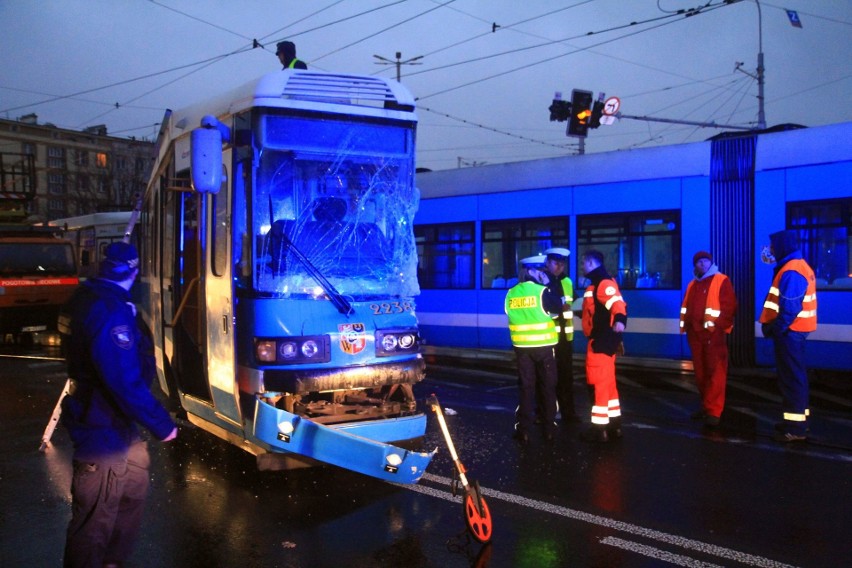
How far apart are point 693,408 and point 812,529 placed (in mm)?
4370

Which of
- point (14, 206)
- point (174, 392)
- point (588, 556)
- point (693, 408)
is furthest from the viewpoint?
point (14, 206)

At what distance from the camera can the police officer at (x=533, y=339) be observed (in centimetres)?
754

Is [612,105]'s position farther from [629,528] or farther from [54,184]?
[54,184]

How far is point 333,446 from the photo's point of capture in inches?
201

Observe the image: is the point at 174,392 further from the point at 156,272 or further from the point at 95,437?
the point at 95,437

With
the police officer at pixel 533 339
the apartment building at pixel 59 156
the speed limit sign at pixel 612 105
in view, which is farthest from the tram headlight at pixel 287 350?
the apartment building at pixel 59 156

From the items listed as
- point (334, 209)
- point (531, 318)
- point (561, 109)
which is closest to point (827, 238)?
point (531, 318)

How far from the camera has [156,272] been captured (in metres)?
7.75

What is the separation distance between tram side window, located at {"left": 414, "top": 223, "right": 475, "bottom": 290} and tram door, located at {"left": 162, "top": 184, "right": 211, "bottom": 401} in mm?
7853

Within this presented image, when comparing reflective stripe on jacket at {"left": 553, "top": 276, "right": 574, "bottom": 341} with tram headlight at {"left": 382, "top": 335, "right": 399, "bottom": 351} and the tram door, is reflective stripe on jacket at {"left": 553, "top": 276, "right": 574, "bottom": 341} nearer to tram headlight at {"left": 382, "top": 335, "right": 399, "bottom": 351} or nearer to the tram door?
tram headlight at {"left": 382, "top": 335, "right": 399, "bottom": 351}

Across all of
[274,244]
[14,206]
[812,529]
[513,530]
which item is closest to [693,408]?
[812,529]

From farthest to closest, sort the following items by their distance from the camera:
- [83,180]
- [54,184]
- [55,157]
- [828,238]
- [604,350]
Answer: [54,184] < [55,157] < [83,180] < [828,238] < [604,350]

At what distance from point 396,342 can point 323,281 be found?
2.42 feet

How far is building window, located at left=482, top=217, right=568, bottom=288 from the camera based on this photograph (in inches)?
537
